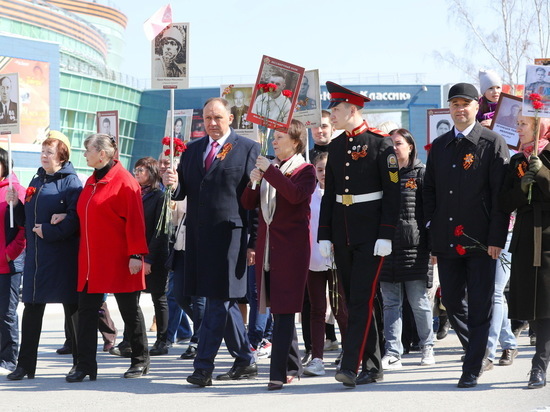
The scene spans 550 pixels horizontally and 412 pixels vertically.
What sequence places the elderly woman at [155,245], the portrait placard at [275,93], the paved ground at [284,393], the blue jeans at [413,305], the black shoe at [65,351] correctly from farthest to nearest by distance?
the black shoe at [65,351] → the elderly woman at [155,245] → the blue jeans at [413,305] → the portrait placard at [275,93] → the paved ground at [284,393]

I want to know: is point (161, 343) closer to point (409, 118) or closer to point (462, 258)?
point (462, 258)

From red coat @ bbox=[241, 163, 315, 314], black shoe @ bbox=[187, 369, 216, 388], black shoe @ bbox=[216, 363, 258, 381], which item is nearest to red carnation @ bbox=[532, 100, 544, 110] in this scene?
red coat @ bbox=[241, 163, 315, 314]

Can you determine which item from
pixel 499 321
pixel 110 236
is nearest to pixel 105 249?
pixel 110 236

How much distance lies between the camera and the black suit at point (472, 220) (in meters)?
7.14

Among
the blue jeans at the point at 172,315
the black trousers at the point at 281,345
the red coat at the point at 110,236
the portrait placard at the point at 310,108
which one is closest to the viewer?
the black trousers at the point at 281,345

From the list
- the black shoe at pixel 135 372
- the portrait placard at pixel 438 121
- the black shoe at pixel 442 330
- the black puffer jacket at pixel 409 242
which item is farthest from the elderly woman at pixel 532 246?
the portrait placard at pixel 438 121

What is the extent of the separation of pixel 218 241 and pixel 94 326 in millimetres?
1398

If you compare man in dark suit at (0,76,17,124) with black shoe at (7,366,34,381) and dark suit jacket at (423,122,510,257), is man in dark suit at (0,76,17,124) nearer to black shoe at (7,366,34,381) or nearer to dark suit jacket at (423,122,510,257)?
black shoe at (7,366,34,381)

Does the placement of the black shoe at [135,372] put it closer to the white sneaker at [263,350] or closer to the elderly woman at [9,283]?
the elderly woman at [9,283]

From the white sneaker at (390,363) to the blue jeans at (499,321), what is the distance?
85 centimetres

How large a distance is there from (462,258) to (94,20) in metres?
96.6

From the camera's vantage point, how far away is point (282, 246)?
24.7ft

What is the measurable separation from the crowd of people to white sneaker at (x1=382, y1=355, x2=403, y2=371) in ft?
0.04

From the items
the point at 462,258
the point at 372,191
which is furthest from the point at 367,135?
the point at 462,258
